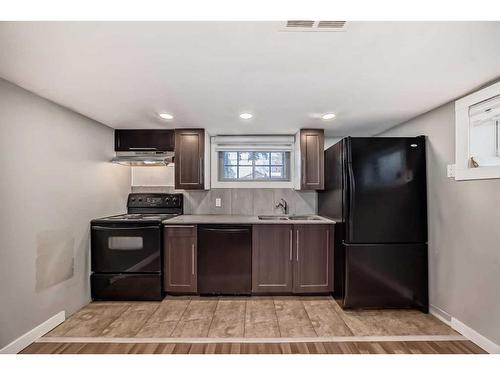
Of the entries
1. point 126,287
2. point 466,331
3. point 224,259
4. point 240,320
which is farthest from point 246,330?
point 466,331

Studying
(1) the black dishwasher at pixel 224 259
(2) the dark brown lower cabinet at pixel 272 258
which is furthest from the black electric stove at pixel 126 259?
(2) the dark brown lower cabinet at pixel 272 258

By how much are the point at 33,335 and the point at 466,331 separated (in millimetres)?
3556

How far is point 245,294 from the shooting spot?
9.87 ft

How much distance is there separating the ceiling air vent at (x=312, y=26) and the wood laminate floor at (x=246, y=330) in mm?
2135

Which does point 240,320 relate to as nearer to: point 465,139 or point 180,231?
point 180,231

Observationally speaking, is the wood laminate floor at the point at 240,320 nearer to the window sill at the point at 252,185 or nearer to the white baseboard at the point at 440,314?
the white baseboard at the point at 440,314

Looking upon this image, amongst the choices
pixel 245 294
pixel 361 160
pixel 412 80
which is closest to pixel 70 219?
pixel 245 294

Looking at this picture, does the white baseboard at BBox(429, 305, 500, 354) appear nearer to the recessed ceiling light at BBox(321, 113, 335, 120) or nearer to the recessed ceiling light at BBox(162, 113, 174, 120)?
the recessed ceiling light at BBox(321, 113, 335, 120)

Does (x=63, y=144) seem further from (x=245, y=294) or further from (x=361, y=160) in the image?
(x=361, y=160)

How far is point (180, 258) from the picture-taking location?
9.89 ft

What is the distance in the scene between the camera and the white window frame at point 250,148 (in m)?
3.63

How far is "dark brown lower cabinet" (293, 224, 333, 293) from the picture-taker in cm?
300

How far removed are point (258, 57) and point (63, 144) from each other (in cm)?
207

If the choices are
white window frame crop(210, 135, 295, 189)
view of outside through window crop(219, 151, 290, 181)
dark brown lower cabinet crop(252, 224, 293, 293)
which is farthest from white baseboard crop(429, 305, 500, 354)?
view of outside through window crop(219, 151, 290, 181)
